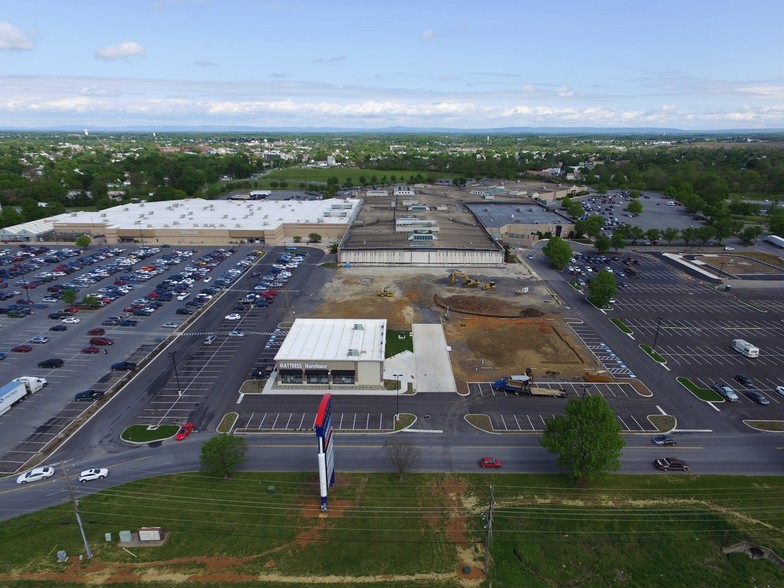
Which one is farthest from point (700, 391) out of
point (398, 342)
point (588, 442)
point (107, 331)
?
point (107, 331)

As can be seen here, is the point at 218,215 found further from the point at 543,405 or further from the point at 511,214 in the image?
the point at 543,405

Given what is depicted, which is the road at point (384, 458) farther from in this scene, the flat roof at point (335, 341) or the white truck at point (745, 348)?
the white truck at point (745, 348)

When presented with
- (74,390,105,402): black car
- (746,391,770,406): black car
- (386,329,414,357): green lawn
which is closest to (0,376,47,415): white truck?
(74,390,105,402): black car

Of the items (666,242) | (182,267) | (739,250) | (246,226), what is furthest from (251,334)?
(739,250)

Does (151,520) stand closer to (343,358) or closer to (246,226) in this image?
(343,358)

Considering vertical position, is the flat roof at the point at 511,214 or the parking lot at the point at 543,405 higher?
the flat roof at the point at 511,214

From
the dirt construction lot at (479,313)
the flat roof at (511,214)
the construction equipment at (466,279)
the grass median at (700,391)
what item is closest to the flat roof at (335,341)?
the dirt construction lot at (479,313)
